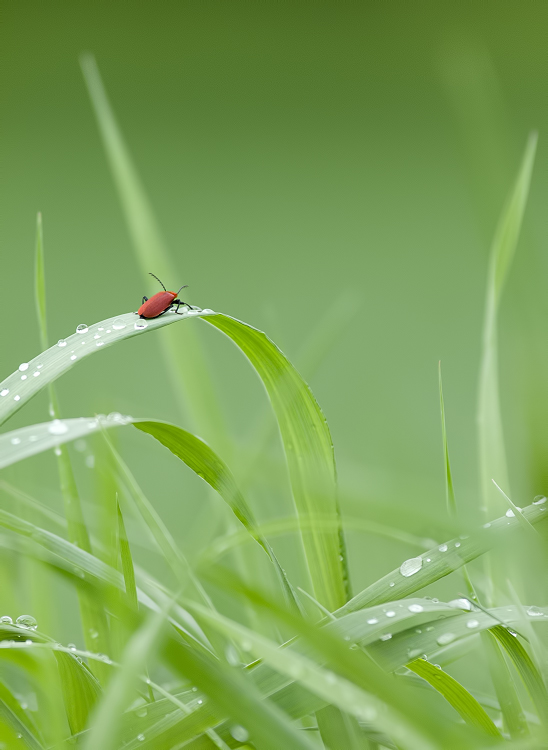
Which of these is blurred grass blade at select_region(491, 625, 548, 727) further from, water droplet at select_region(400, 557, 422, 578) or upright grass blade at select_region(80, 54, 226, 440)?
upright grass blade at select_region(80, 54, 226, 440)

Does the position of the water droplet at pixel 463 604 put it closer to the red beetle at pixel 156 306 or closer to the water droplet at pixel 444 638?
the water droplet at pixel 444 638

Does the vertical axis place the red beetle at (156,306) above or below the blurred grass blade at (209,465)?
above

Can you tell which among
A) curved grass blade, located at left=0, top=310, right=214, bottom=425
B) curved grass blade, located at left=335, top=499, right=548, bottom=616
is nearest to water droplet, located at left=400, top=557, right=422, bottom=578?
curved grass blade, located at left=335, top=499, right=548, bottom=616

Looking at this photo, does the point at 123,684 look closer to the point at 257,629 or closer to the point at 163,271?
the point at 257,629

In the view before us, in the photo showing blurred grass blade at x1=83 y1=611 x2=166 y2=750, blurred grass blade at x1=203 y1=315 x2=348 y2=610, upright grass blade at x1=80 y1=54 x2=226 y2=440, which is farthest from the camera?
upright grass blade at x1=80 y1=54 x2=226 y2=440

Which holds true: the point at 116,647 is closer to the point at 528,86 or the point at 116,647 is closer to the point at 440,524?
the point at 440,524

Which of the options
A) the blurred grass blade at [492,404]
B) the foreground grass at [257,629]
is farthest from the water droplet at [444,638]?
the blurred grass blade at [492,404]
